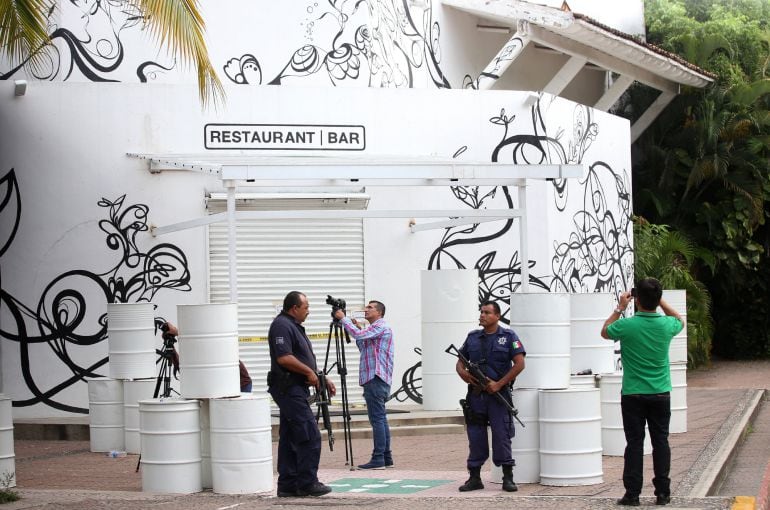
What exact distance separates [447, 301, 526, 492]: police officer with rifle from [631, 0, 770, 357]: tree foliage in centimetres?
1645

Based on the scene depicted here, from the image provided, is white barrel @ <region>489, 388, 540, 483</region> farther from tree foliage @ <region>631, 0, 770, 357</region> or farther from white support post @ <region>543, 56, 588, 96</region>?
tree foliage @ <region>631, 0, 770, 357</region>

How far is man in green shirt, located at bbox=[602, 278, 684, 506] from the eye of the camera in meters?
9.22

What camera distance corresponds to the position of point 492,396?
33.9 ft

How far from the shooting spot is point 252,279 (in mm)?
16859

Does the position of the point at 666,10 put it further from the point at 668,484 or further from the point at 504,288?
the point at 668,484

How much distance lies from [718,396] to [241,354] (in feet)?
28.8

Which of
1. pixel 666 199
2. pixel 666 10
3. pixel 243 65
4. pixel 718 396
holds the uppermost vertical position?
pixel 666 10

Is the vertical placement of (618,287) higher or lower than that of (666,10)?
lower

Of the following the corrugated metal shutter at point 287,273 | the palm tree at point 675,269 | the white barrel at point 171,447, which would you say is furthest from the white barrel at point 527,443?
the palm tree at point 675,269

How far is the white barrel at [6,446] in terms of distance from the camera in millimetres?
10969

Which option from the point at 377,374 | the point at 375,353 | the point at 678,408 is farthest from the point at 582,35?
the point at 377,374

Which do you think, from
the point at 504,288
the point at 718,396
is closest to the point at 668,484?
the point at 504,288

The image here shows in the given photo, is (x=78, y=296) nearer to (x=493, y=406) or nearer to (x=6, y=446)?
(x=6, y=446)

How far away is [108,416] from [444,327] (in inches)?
185
